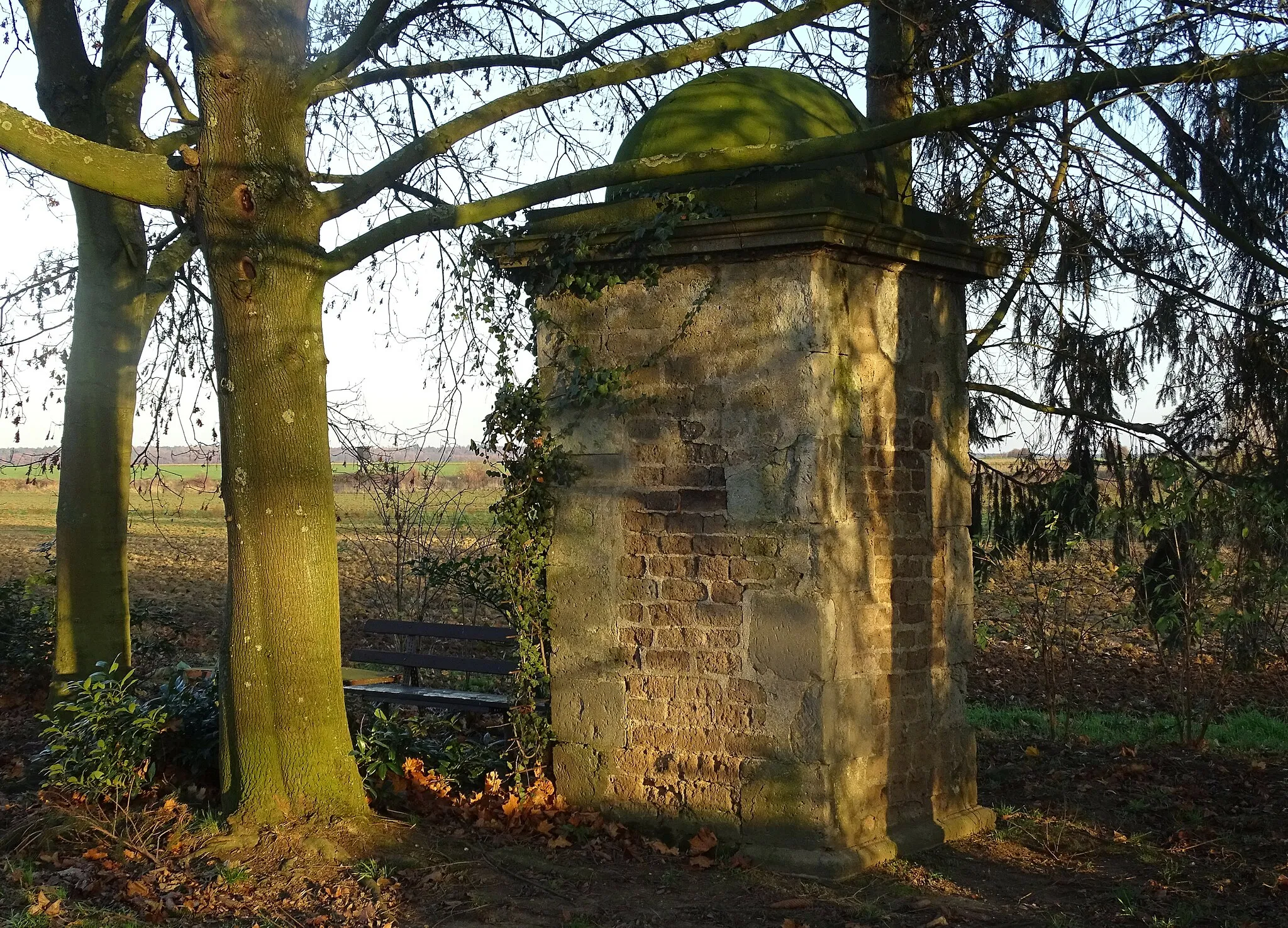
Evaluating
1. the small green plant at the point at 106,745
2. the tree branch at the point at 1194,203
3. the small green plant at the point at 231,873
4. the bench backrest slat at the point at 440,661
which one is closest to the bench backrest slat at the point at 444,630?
the bench backrest slat at the point at 440,661

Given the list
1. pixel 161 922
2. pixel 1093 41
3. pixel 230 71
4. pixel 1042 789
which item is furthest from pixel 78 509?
pixel 1093 41

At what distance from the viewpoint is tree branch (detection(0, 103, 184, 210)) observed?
5684mm

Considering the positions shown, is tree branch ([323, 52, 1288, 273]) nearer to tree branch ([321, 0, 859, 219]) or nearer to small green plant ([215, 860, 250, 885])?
tree branch ([321, 0, 859, 219])

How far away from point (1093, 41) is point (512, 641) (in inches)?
195

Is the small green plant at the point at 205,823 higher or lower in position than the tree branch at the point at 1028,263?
lower

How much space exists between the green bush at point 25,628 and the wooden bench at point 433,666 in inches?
151

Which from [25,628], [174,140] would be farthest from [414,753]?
[25,628]

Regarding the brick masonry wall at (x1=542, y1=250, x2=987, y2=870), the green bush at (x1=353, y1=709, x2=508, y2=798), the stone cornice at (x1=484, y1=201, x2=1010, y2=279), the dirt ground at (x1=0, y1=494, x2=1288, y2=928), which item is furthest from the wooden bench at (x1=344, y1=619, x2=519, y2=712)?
the stone cornice at (x1=484, y1=201, x2=1010, y2=279)

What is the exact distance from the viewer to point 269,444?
19.8 feet

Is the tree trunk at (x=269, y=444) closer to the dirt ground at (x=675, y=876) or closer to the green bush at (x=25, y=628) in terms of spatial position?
the dirt ground at (x=675, y=876)

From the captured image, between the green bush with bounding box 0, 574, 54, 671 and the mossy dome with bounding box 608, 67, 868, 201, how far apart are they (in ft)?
24.9

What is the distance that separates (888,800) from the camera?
6566 millimetres

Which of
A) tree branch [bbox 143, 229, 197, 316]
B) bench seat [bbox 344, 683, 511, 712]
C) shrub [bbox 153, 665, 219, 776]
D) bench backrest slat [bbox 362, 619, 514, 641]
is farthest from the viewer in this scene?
tree branch [bbox 143, 229, 197, 316]

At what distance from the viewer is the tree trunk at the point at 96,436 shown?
8867mm
